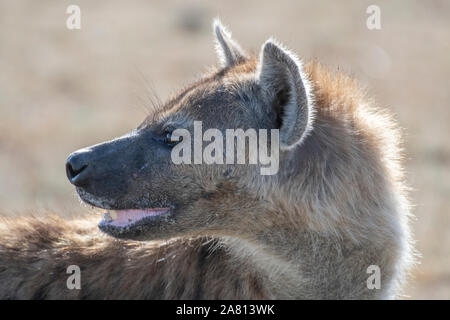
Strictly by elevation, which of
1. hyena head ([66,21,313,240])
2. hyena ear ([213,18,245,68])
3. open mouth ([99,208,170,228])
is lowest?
open mouth ([99,208,170,228])

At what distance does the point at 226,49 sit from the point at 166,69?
7.13 meters

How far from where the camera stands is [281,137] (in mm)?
3520

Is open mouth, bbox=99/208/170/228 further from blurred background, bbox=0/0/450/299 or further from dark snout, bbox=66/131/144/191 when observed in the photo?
blurred background, bbox=0/0/450/299

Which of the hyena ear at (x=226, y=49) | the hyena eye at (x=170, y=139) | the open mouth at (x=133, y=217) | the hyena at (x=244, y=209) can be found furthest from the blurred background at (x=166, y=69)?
the open mouth at (x=133, y=217)

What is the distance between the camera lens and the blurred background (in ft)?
24.9

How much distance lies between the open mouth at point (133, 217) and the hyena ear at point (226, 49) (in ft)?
3.09

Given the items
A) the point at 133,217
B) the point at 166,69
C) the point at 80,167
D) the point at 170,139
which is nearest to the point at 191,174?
the point at 170,139

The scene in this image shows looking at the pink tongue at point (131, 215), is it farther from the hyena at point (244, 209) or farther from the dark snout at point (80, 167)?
the dark snout at point (80, 167)

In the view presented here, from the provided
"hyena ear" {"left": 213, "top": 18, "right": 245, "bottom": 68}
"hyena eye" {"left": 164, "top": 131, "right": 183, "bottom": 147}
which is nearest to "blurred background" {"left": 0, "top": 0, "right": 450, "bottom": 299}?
"hyena ear" {"left": 213, "top": 18, "right": 245, "bottom": 68}

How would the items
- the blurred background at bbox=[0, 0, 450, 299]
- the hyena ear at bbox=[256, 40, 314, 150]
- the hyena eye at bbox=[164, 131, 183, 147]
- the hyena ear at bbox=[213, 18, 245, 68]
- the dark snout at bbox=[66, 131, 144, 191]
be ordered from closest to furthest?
the hyena ear at bbox=[256, 40, 314, 150] < the dark snout at bbox=[66, 131, 144, 191] < the hyena eye at bbox=[164, 131, 183, 147] < the hyena ear at bbox=[213, 18, 245, 68] < the blurred background at bbox=[0, 0, 450, 299]

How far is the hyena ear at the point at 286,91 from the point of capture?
3.44 meters
